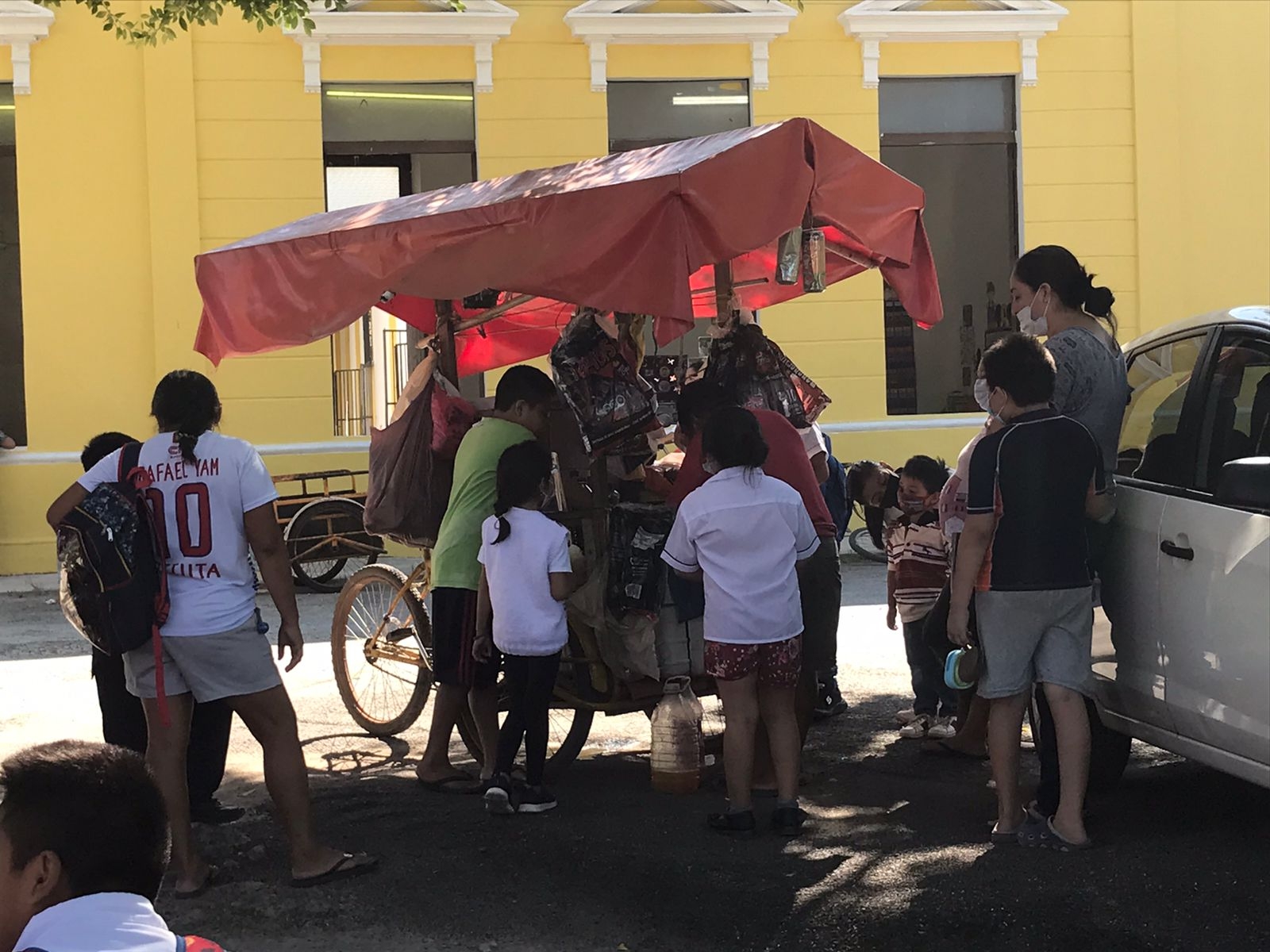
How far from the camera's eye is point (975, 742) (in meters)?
6.74

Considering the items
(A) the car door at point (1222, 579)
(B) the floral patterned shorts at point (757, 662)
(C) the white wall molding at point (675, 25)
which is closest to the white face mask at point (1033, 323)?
(A) the car door at point (1222, 579)

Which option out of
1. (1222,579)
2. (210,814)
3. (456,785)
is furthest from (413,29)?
(1222,579)

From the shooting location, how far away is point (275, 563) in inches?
204

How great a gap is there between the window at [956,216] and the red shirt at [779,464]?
920 cm

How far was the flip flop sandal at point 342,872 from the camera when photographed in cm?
513

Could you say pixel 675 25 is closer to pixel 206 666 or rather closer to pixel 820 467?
pixel 820 467

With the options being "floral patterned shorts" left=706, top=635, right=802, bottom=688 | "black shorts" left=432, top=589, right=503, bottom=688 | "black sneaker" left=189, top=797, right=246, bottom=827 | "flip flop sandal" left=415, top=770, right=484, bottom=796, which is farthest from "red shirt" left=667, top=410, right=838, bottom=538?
"black sneaker" left=189, top=797, right=246, bottom=827

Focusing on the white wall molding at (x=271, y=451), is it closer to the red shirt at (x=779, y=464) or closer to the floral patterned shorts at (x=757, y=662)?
the red shirt at (x=779, y=464)

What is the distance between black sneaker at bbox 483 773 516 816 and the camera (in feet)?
19.3

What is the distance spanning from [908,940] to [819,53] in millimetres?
11552

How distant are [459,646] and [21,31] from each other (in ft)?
32.8

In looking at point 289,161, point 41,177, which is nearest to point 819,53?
point 289,161

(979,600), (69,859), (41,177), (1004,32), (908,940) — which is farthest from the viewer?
(1004,32)

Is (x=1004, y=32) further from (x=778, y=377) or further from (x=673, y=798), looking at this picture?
(x=673, y=798)
